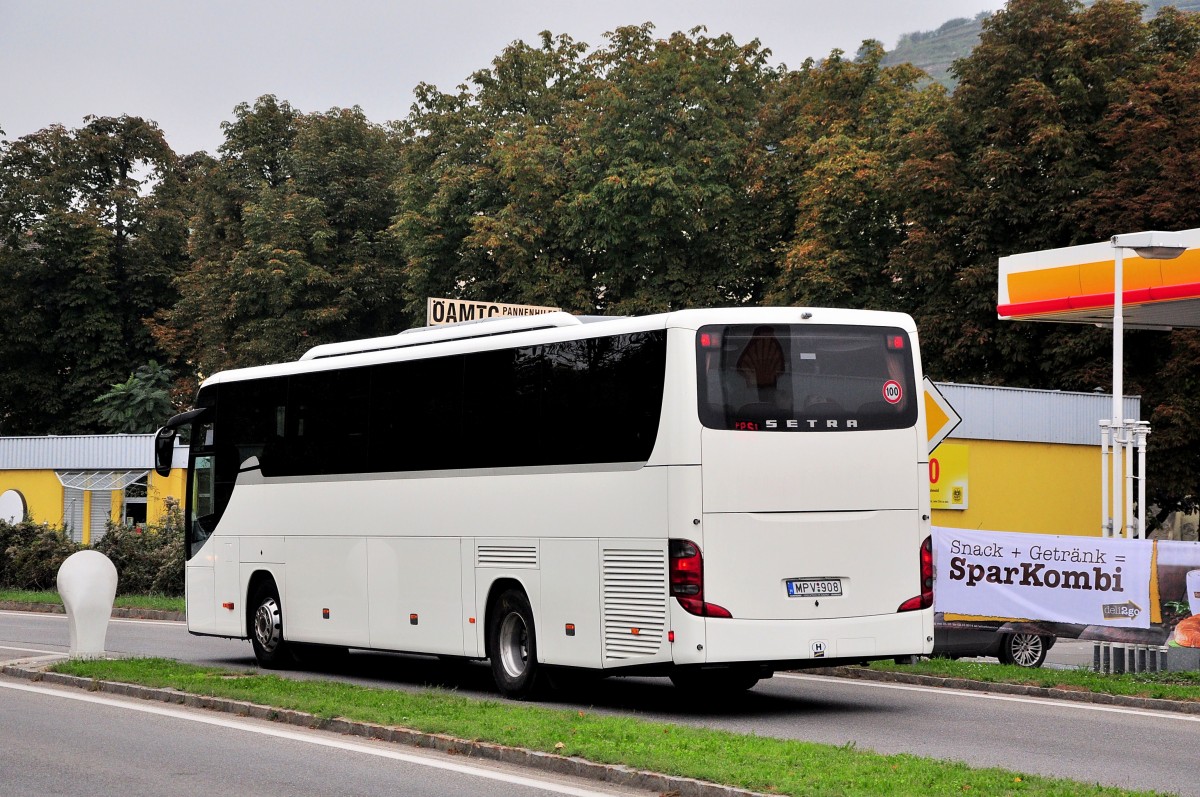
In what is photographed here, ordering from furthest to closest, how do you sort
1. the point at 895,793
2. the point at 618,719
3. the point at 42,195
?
1. the point at 42,195
2. the point at 618,719
3. the point at 895,793

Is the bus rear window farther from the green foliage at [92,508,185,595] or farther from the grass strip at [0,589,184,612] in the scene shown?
the green foliage at [92,508,185,595]

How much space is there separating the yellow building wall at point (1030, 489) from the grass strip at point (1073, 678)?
1271cm

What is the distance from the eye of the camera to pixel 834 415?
1402 centimetres

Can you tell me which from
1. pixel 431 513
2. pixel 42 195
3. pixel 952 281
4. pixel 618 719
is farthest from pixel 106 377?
pixel 618 719

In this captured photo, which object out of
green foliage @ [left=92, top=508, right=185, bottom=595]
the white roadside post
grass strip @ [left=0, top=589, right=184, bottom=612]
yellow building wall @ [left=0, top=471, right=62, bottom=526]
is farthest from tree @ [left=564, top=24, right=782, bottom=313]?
the white roadside post

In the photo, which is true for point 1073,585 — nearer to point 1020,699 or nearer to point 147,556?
point 1020,699

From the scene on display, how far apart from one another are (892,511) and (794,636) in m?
1.50

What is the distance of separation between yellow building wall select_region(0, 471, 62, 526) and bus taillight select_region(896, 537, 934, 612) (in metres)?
44.3

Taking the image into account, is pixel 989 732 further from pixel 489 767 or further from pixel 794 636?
pixel 489 767

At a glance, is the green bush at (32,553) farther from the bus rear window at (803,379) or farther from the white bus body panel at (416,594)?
the bus rear window at (803,379)

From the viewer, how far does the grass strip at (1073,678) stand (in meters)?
15.3

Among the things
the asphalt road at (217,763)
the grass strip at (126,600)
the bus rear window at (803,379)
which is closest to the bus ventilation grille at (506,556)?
the bus rear window at (803,379)

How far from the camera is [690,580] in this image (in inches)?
529

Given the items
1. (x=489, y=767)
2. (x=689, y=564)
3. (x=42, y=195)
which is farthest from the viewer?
(x=42, y=195)
